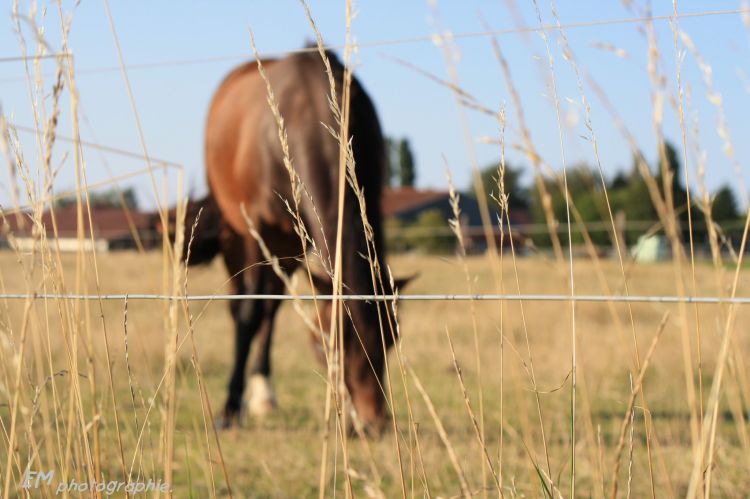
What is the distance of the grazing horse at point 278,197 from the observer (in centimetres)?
329

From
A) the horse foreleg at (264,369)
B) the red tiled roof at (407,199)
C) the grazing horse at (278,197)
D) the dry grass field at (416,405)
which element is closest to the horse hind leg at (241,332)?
the grazing horse at (278,197)

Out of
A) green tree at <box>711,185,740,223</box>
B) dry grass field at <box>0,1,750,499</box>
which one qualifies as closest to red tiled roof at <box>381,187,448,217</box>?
green tree at <box>711,185,740,223</box>

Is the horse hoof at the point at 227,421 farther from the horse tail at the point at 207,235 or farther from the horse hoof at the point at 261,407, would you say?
the horse tail at the point at 207,235

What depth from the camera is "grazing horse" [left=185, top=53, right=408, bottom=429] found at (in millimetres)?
3285

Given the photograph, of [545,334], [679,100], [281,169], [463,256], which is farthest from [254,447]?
[545,334]

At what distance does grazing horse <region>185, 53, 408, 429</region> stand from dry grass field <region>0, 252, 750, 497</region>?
0.71 feet

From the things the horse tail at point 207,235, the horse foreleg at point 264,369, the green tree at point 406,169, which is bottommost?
the horse foreleg at point 264,369

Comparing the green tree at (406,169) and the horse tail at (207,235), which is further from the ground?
the green tree at (406,169)

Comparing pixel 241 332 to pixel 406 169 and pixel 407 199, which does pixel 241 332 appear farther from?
pixel 406 169

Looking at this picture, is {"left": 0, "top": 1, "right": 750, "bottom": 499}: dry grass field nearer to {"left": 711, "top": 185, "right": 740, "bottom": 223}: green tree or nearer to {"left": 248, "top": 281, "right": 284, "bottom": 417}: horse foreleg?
{"left": 248, "top": 281, "right": 284, "bottom": 417}: horse foreleg

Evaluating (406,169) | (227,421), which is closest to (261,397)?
(227,421)

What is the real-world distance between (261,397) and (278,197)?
1.15 metres

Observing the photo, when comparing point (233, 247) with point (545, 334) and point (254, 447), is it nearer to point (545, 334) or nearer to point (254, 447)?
point (254, 447)

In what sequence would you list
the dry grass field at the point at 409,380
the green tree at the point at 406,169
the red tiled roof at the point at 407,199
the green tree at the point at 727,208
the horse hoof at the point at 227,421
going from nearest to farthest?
the dry grass field at the point at 409,380
the horse hoof at the point at 227,421
the green tree at the point at 727,208
the red tiled roof at the point at 407,199
the green tree at the point at 406,169
